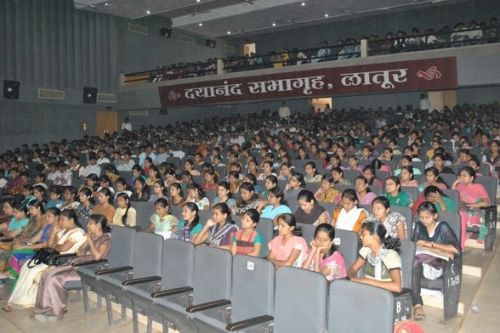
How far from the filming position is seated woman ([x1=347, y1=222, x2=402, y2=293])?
3250mm

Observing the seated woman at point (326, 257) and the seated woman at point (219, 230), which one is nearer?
the seated woman at point (326, 257)

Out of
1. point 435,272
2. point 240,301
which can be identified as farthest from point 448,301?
point 240,301

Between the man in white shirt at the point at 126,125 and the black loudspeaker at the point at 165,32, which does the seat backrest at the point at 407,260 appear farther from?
the black loudspeaker at the point at 165,32

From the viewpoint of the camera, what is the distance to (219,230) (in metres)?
4.66

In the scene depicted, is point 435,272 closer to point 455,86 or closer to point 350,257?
point 350,257

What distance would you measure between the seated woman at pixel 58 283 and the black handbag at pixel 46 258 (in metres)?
0.19

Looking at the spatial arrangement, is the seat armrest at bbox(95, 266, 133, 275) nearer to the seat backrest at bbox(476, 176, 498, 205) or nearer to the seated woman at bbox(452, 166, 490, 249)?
the seated woman at bbox(452, 166, 490, 249)

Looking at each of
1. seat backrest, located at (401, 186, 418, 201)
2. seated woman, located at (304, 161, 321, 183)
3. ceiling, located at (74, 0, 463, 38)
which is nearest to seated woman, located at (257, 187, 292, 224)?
seat backrest, located at (401, 186, 418, 201)

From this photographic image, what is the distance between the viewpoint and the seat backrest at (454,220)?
13.5ft

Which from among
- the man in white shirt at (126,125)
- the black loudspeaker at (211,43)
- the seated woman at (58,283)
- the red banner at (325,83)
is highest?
the black loudspeaker at (211,43)

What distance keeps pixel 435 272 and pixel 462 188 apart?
216cm

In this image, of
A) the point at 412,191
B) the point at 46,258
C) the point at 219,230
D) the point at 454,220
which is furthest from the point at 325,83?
the point at 46,258

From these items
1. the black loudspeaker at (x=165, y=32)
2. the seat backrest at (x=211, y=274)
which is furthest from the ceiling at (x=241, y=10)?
the seat backrest at (x=211, y=274)

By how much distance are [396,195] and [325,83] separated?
315 inches
